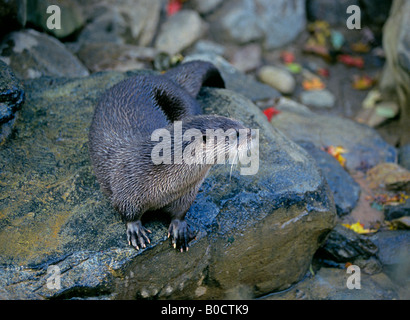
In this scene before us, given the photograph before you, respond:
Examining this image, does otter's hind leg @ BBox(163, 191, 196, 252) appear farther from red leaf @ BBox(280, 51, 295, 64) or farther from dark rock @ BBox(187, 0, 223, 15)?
red leaf @ BBox(280, 51, 295, 64)

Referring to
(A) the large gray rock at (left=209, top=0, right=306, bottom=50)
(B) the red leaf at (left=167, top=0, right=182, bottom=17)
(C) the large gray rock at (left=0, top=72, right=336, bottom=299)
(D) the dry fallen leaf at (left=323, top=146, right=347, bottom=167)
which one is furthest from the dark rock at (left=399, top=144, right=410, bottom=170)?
(B) the red leaf at (left=167, top=0, right=182, bottom=17)

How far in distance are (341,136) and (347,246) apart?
4.69ft

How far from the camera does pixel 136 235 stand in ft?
8.05

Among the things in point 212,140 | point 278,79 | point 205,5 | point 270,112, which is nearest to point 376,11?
point 278,79

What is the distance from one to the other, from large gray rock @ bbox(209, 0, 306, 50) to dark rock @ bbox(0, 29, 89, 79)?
2.13 m

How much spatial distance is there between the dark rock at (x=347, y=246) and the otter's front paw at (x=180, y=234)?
1.14m

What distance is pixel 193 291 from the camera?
2.68 metres

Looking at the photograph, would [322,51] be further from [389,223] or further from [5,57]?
[5,57]

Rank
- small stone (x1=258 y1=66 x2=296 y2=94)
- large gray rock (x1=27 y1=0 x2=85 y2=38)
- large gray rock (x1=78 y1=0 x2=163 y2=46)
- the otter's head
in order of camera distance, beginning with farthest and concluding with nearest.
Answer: small stone (x1=258 y1=66 x2=296 y2=94), large gray rock (x1=78 y1=0 x2=163 y2=46), large gray rock (x1=27 y1=0 x2=85 y2=38), the otter's head

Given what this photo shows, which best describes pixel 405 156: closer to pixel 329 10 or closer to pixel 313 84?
pixel 313 84

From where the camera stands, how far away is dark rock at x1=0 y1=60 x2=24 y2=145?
9.71ft

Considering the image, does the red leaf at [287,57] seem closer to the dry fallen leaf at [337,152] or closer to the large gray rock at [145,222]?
the dry fallen leaf at [337,152]

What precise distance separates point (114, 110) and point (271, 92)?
2263mm

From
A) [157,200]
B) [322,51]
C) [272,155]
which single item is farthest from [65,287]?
[322,51]
